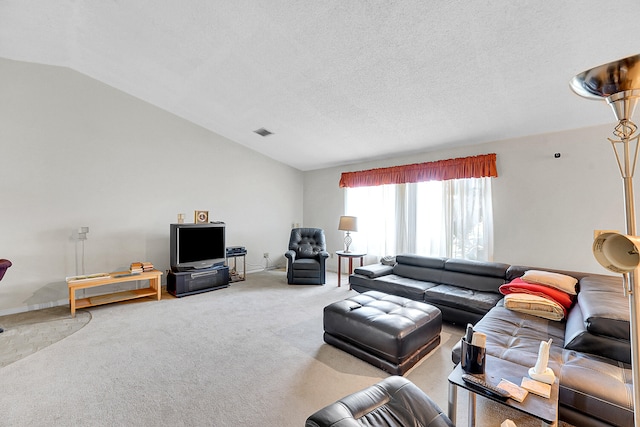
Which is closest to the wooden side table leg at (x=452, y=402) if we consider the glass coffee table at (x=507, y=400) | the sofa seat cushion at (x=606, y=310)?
the glass coffee table at (x=507, y=400)

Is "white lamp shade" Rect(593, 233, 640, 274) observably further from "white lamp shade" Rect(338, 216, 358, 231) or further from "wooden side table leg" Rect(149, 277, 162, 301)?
"wooden side table leg" Rect(149, 277, 162, 301)

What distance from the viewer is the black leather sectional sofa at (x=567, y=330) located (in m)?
1.43

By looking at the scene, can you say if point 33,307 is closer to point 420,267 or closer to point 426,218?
point 420,267

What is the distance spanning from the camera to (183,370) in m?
2.24

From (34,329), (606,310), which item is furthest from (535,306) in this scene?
(34,329)

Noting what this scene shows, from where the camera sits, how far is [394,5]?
204 cm

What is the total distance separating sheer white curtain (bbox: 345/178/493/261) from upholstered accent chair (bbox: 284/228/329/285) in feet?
2.77

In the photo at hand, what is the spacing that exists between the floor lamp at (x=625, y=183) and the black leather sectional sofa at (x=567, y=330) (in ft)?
3.15

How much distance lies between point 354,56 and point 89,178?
4.01m

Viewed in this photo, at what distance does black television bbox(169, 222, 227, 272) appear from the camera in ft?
13.9

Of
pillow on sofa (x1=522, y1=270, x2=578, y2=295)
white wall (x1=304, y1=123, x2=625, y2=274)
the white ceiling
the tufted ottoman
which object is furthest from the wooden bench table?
white wall (x1=304, y1=123, x2=625, y2=274)

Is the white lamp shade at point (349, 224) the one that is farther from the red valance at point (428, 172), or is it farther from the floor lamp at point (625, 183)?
the floor lamp at point (625, 183)

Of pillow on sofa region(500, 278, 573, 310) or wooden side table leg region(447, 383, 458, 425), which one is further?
pillow on sofa region(500, 278, 573, 310)

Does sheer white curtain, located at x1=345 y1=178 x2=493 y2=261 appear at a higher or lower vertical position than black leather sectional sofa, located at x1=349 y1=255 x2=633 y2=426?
higher
